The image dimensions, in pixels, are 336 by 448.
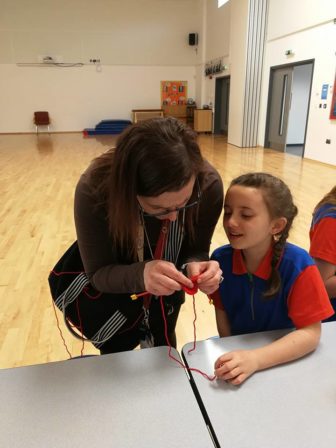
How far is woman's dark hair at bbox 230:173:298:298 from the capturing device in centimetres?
103

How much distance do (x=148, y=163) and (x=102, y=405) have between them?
0.52m

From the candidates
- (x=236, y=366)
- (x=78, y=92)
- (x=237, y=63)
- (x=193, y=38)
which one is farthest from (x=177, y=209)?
(x=193, y=38)

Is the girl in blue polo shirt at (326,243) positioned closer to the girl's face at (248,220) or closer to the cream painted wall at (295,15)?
the girl's face at (248,220)

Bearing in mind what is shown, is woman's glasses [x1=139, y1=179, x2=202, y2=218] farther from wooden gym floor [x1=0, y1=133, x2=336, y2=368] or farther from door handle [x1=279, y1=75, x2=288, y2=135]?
door handle [x1=279, y1=75, x2=288, y2=135]

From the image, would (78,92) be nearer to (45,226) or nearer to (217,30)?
(217,30)

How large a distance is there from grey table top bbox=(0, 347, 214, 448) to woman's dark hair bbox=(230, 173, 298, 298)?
39cm

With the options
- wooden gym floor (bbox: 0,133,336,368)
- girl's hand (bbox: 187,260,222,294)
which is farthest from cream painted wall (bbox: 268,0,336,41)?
girl's hand (bbox: 187,260,222,294)

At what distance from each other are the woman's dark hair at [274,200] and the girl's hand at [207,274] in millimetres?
199

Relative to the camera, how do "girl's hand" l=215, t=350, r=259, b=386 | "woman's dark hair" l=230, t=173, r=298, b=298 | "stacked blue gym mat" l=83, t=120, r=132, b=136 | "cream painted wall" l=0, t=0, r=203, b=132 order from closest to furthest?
"girl's hand" l=215, t=350, r=259, b=386, "woman's dark hair" l=230, t=173, r=298, b=298, "cream painted wall" l=0, t=0, r=203, b=132, "stacked blue gym mat" l=83, t=120, r=132, b=136

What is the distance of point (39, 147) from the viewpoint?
9.47 meters

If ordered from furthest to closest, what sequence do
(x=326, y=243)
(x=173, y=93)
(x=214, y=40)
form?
(x=173, y=93)
(x=214, y=40)
(x=326, y=243)

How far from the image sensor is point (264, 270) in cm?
104

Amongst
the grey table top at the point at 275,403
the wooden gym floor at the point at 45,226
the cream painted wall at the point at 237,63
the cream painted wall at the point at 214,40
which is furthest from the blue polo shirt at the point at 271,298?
the cream painted wall at the point at 214,40

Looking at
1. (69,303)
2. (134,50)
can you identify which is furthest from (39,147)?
(69,303)
